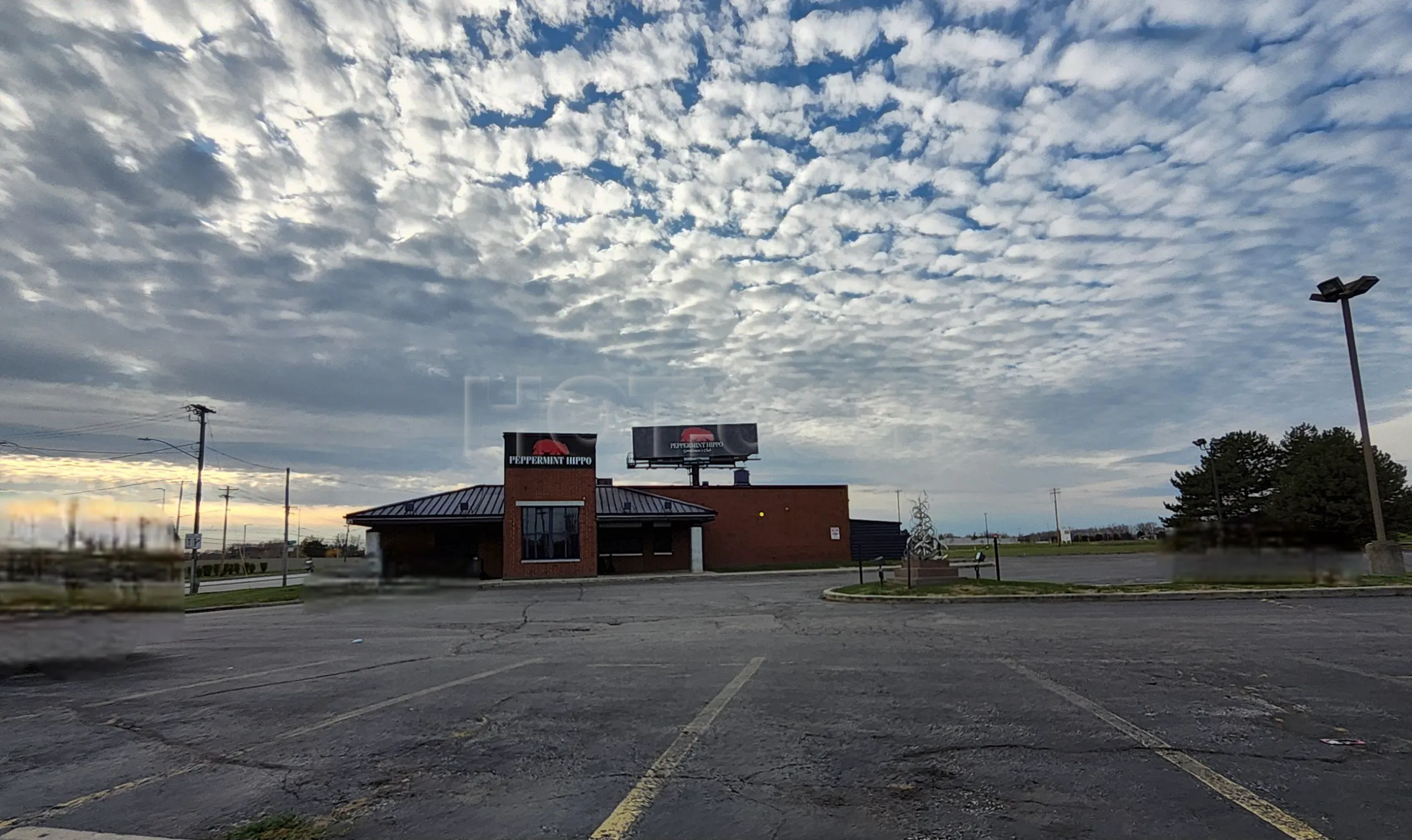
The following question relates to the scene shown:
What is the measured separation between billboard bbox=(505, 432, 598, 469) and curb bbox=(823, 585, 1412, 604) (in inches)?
904

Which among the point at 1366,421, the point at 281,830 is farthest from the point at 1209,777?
the point at 1366,421

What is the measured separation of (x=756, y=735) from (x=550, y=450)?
3520cm

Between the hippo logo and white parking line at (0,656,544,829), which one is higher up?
the hippo logo

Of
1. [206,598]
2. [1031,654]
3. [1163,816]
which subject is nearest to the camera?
[1163,816]

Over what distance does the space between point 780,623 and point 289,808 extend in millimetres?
11045

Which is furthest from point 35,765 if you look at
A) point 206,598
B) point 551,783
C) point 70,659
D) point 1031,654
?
point 206,598

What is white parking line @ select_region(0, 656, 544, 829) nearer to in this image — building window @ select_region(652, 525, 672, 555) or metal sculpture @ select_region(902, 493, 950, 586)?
metal sculpture @ select_region(902, 493, 950, 586)

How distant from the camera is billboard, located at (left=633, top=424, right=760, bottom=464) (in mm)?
57188

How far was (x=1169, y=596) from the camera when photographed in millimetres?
16891

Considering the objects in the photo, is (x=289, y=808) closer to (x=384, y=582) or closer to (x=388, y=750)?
(x=388, y=750)

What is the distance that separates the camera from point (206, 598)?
32031 millimetres

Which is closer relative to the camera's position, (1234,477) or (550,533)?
(550,533)

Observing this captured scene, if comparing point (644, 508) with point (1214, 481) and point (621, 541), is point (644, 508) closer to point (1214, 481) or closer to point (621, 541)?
point (621, 541)

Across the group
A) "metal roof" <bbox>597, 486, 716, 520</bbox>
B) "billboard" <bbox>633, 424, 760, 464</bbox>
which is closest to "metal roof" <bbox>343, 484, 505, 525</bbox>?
"metal roof" <bbox>597, 486, 716, 520</bbox>
